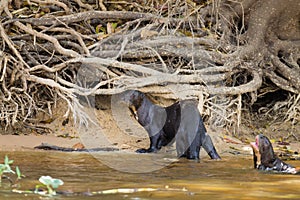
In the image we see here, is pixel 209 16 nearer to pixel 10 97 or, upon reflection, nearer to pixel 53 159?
pixel 10 97

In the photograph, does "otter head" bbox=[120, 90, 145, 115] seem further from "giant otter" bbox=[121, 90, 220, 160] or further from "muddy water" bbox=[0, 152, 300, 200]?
"muddy water" bbox=[0, 152, 300, 200]

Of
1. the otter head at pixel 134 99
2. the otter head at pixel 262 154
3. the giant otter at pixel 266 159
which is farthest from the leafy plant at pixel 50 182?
the otter head at pixel 134 99

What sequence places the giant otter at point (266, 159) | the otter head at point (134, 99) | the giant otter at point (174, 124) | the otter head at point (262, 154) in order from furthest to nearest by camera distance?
1. the otter head at point (134, 99)
2. the giant otter at point (174, 124)
3. the otter head at point (262, 154)
4. the giant otter at point (266, 159)

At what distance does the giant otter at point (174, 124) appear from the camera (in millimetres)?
6266

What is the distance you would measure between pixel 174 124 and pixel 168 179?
7.57 feet

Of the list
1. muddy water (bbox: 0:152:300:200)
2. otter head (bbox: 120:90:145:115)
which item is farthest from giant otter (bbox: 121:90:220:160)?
muddy water (bbox: 0:152:300:200)

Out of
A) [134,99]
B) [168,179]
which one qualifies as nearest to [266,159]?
[168,179]

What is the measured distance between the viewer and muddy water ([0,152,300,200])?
3.52 m

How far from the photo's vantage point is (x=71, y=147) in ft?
22.3

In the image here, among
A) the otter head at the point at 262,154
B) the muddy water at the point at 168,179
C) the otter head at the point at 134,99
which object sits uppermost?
the otter head at the point at 134,99

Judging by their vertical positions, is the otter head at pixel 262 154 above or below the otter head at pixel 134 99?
below

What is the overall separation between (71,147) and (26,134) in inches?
27.8

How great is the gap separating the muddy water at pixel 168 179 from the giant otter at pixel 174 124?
0.38 metres

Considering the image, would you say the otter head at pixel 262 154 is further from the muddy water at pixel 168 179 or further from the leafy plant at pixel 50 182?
the leafy plant at pixel 50 182
